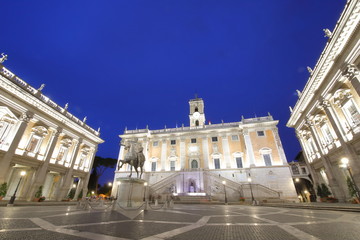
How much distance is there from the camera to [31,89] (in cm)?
1941

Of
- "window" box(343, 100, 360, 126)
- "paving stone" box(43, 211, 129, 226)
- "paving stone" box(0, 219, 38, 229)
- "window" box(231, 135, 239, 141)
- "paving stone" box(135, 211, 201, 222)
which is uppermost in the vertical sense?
"window" box(231, 135, 239, 141)

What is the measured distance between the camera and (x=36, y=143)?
2066 cm

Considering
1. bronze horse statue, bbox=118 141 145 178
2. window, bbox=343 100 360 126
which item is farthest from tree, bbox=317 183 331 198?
bronze horse statue, bbox=118 141 145 178

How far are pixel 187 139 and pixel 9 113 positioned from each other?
2778 centimetres

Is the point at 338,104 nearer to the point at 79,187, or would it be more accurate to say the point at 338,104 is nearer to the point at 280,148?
the point at 280,148

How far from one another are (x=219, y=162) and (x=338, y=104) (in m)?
20.6

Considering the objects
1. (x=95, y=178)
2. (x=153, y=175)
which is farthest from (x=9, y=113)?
(x=95, y=178)

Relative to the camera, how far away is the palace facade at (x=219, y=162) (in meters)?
25.4

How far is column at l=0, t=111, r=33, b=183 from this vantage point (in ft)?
51.3

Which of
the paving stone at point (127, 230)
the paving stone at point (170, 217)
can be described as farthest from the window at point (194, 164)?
the paving stone at point (127, 230)

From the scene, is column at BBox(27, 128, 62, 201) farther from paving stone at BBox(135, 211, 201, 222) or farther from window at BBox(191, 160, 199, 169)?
window at BBox(191, 160, 199, 169)

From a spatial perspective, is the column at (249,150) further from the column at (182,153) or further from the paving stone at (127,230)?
the paving stone at (127,230)

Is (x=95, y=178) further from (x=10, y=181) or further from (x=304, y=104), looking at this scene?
(x=304, y=104)

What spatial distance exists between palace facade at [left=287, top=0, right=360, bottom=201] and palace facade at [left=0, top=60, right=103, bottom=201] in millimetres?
28480
